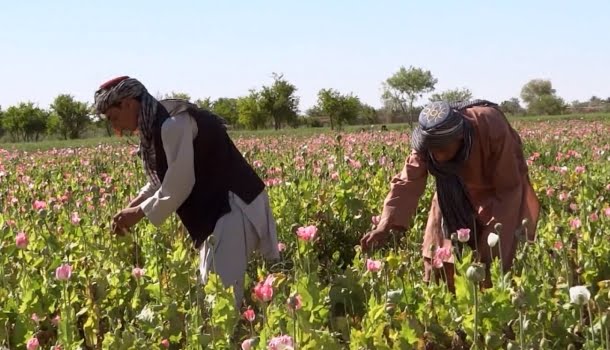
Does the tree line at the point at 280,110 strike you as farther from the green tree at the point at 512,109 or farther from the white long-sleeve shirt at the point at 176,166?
the white long-sleeve shirt at the point at 176,166

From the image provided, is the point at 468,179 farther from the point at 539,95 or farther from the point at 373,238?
the point at 539,95

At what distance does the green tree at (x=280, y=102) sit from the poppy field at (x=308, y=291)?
65.0 m

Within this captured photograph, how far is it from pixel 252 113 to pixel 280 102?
328 cm

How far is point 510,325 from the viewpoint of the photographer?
111 inches

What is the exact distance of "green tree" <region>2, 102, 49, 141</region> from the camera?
7969 cm

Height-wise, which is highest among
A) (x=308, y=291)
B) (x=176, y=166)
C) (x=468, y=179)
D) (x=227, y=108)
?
(x=227, y=108)

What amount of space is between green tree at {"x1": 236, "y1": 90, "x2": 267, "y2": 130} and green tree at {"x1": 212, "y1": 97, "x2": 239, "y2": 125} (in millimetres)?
5459

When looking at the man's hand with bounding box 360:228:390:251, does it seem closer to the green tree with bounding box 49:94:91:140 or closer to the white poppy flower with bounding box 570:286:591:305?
the white poppy flower with bounding box 570:286:591:305

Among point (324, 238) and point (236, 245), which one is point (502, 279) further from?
point (324, 238)

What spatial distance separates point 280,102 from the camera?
71188 millimetres

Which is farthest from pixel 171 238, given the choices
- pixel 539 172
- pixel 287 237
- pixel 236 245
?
pixel 539 172

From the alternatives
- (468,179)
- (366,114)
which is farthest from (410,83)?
(468,179)

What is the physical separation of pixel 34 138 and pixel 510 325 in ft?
284

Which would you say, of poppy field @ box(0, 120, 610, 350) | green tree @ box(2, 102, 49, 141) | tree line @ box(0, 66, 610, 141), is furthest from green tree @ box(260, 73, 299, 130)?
poppy field @ box(0, 120, 610, 350)
